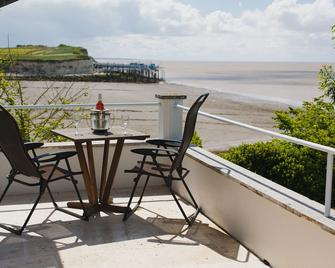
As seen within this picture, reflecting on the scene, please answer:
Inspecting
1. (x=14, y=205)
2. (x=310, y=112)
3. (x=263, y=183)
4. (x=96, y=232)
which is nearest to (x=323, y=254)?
(x=263, y=183)

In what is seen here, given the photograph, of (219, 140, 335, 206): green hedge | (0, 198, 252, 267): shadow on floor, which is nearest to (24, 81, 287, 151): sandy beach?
(219, 140, 335, 206): green hedge

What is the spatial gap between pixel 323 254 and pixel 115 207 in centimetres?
211

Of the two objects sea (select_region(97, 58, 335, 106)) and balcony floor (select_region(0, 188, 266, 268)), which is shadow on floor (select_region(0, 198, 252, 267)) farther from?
sea (select_region(97, 58, 335, 106))

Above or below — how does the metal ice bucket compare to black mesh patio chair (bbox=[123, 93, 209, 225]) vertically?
above

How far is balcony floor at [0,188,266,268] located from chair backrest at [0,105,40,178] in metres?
0.53

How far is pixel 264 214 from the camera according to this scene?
3498 mm

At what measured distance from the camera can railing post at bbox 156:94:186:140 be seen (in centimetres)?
542

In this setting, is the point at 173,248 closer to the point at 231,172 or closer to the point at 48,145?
the point at 231,172

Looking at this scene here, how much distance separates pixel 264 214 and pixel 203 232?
0.73 meters

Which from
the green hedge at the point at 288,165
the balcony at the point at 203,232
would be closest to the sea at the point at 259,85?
the green hedge at the point at 288,165

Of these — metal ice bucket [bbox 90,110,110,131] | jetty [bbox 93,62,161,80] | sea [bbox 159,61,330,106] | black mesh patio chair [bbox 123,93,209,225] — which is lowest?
sea [bbox 159,61,330,106]

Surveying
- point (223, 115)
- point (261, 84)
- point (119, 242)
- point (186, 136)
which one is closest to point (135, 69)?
point (261, 84)

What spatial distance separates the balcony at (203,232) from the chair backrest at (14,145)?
53 centimetres

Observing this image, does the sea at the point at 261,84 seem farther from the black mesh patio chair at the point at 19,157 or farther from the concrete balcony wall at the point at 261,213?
the black mesh patio chair at the point at 19,157
